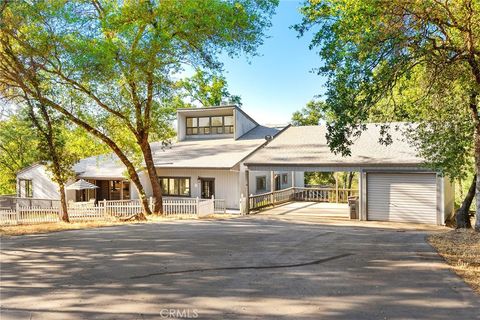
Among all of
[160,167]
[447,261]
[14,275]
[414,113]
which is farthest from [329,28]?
[160,167]

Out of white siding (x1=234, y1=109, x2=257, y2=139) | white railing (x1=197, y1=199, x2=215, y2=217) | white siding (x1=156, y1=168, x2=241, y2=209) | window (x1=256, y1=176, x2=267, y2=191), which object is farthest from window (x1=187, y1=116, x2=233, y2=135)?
white railing (x1=197, y1=199, x2=215, y2=217)

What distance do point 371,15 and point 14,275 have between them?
396 inches

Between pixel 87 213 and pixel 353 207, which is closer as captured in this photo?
pixel 353 207

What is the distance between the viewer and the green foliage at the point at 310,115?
4122 centimetres

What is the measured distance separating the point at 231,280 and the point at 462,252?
5746 mm

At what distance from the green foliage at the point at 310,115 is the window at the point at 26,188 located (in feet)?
89.1

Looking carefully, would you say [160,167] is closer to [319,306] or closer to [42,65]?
[42,65]

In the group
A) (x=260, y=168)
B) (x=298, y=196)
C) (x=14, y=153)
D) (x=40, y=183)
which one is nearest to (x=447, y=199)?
(x=260, y=168)

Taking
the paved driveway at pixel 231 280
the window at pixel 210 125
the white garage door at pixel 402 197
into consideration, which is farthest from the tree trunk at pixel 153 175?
the white garage door at pixel 402 197

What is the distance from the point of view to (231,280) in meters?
6.79

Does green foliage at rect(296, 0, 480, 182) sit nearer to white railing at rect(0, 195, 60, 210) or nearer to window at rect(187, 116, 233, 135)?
window at rect(187, 116, 233, 135)

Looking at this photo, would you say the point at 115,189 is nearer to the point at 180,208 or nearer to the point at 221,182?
the point at 221,182

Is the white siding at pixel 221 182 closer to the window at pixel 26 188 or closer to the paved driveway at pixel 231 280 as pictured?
the paved driveway at pixel 231 280

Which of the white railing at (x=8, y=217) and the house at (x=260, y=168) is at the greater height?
the house at (x=260, y=168)
